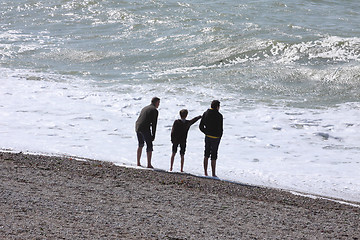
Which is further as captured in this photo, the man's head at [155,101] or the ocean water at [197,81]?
the ocean water at [197,81]

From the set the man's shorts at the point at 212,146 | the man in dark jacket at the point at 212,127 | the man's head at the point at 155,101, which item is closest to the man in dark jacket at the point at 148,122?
the man's head at the point at 155,101

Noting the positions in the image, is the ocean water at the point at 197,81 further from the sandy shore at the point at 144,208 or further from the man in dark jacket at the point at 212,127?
the sandy shore at the point at 144,208

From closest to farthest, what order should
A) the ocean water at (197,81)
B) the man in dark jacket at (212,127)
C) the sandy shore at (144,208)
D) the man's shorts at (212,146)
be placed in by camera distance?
the sandy shore at (144,208), the man in dark jacket at (212,127), the man's shorts at (212,146), the ocean water at (197,81)

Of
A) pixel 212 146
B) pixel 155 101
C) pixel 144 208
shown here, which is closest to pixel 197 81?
pixel 155 101

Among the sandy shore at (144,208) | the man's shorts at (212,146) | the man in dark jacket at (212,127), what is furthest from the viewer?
the man's shorts at (212,146)

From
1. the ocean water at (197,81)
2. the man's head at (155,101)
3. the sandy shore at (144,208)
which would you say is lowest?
the ocean water at (197,81)

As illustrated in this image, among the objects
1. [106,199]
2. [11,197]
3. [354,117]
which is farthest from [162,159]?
[354,117]

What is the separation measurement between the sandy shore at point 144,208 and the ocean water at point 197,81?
52.6 inches

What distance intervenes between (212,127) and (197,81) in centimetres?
1066

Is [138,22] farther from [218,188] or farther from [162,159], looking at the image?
[218,188]

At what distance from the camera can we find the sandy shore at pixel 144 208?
700 centimetres

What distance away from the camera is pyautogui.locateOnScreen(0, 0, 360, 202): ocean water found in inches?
489

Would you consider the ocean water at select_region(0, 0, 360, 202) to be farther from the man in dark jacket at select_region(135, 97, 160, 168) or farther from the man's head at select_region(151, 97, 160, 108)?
the man's head at select_region(151, 97, 160, 108)

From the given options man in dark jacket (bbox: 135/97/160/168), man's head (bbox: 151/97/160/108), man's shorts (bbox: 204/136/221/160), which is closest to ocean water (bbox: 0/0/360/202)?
man's shorts (bbox: 204/136/221/160)
